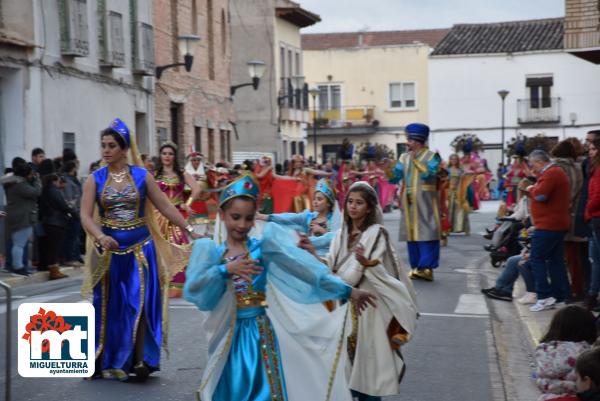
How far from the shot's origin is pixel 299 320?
6.75m

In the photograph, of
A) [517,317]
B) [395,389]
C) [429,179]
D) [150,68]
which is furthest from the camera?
[150,68]

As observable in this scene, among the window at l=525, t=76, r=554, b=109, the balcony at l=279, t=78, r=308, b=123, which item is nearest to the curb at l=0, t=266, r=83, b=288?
Result: the balcony at l=279, t=78, r=308, b=123

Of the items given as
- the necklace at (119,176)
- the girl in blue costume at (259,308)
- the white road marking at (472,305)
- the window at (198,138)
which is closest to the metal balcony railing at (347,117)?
the window at (198,138)

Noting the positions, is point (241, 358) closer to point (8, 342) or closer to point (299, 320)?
point (299, 320)

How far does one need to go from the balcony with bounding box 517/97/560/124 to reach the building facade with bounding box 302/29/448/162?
9134 mm

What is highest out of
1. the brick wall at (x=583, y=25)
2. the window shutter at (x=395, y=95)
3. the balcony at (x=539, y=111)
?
the window shutter at (x=395, y=95)

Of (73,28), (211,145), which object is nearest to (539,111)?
(211,145)

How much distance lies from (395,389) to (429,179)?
8.74 m

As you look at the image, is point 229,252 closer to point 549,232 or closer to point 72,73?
point 549,232

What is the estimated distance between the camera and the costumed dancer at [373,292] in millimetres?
7500

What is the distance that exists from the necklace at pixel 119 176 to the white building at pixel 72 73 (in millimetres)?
13984

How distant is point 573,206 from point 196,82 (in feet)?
80.4

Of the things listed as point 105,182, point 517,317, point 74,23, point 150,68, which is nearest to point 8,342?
point 105,182

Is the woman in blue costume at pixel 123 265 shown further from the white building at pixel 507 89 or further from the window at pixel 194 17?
the white building at pixel 507 89
